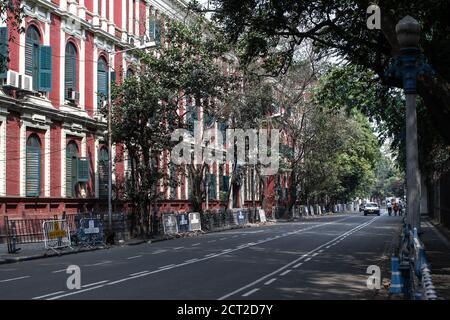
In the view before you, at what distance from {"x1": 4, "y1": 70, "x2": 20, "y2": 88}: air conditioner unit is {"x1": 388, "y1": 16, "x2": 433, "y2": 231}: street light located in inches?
821

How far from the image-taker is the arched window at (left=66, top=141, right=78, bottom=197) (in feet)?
107

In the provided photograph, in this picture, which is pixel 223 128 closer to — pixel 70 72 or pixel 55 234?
pixel 70 72

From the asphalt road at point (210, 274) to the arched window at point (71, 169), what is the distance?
9821 mm

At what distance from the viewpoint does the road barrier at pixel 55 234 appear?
23.8 m

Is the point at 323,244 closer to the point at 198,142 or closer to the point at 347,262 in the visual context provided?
the point at 347,262

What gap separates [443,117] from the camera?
13.2 meters

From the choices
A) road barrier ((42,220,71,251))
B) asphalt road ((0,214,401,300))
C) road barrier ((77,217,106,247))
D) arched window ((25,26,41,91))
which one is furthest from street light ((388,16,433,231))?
arched window ((25,26,41,91))

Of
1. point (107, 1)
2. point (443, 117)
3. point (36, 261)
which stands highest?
point (107, 1)

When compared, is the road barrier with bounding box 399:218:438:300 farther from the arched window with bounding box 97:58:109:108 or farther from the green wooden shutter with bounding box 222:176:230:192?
the green wooden shutter with bounding box 222:176:230:192

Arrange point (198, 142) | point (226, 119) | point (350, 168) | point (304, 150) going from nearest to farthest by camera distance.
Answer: point (198, 142), point (226, 119), point (304, 150), point (350, 168)

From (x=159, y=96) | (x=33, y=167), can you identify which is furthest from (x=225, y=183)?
(x=33, y=167)

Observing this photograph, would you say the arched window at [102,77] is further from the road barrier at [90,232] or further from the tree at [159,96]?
the road barrier at [90,232]

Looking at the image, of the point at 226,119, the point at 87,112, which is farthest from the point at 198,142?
the point at 87,112

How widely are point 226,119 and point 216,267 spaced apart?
24.4 m
